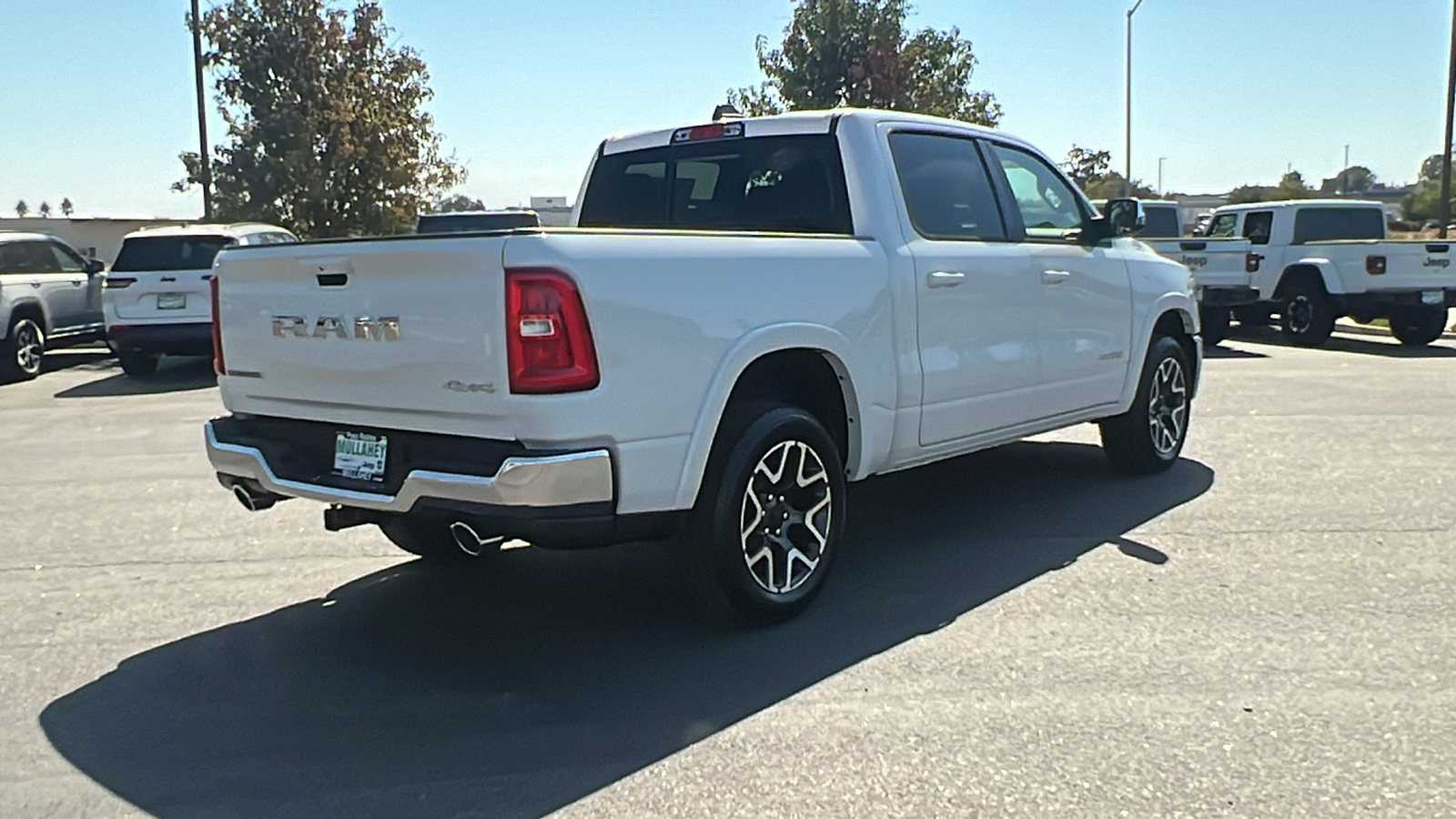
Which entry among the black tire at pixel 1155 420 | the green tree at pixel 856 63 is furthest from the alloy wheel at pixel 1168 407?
the green tree at pixel 856 63

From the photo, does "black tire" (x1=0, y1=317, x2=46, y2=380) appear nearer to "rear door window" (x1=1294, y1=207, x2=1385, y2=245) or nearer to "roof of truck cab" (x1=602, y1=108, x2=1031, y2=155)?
"roof of truck cab" (x1=602, y1=108, x2=1031, y2=155)

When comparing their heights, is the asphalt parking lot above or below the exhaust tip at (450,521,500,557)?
below

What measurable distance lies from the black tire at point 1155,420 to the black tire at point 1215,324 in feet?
33.1

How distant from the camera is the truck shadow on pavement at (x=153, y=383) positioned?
1309 centimetres

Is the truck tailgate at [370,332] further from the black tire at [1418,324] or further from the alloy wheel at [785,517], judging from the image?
the black tire at [1418,324]

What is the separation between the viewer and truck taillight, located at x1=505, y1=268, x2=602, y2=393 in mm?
3869

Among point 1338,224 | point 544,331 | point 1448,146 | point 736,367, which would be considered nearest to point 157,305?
point 736,367

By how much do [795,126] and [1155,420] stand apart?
10.2 feet

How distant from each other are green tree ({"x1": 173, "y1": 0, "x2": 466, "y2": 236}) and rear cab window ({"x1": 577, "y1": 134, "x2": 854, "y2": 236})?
19173 millimetres

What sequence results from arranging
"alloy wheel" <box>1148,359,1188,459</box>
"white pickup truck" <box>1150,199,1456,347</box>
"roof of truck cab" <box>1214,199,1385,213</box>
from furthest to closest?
"roof of truck cab" <box>1214,199,1385,213</box>
"white pickup truck" <box>1150,199,1456,347</box>
"alloy wheel" <box>1148,359,1188,459</box>

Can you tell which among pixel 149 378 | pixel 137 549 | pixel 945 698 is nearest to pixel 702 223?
pixel 945 698

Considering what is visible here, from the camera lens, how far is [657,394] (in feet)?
13.5

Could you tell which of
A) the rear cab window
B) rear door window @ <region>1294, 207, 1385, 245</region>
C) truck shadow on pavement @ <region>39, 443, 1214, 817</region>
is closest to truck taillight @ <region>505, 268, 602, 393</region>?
truck shadow on pavement @ <region>39, 443, 1214, 817</region>

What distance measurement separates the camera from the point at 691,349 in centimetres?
424
